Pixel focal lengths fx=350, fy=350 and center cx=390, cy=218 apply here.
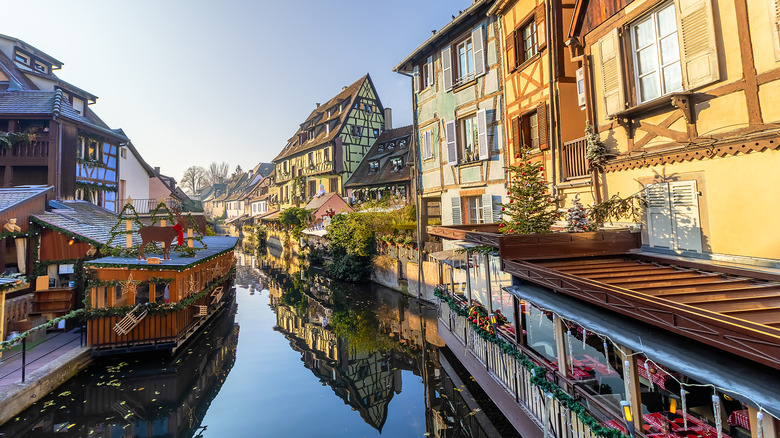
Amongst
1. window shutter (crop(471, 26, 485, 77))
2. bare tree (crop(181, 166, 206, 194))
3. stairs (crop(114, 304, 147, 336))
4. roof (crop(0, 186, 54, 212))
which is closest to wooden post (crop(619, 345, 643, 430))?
window shutter (crop(471, 26, 485, 77))

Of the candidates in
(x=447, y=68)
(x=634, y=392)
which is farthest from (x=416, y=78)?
(x=634, y=392)

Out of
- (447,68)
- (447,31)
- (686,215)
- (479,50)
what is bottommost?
(686,215)

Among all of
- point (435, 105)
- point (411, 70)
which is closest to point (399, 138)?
point (411, 70)

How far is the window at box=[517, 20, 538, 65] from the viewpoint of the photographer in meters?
10.5

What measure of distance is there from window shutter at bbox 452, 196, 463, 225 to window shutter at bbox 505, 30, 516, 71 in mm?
5119

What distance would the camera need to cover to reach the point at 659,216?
611 centimetres

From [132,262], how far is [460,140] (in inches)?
470

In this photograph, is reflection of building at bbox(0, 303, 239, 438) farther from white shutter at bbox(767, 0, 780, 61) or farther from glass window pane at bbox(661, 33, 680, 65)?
white shutter at bbox(767, 0, 780, 61)

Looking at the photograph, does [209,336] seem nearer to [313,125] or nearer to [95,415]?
[95,415]

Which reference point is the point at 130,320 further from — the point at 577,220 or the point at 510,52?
the point at 510,52

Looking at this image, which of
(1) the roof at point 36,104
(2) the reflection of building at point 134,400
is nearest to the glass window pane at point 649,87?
(2) the reflection of building at point 134,400

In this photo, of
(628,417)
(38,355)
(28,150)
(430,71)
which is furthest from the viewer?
(28,150)

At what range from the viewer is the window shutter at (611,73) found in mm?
6445

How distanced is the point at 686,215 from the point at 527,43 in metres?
7.56
